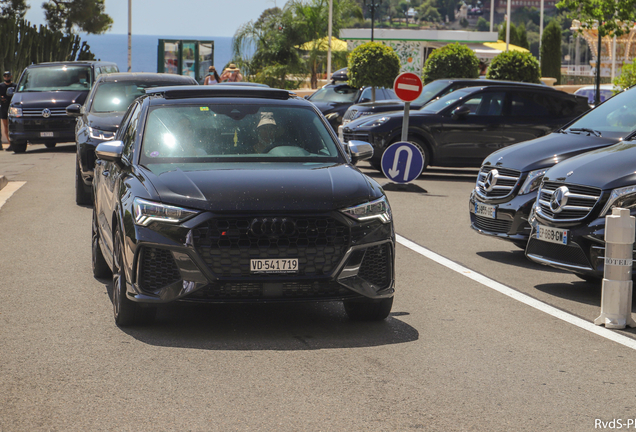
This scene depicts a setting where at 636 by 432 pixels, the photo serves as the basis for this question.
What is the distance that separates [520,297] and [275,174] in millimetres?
2578

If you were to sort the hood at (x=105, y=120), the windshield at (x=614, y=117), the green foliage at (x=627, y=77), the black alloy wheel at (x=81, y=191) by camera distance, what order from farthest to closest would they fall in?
the green foliage at (x=627, y=77) → the black alloy wheel at (x=81, y=191) → the hood at (x=105, y=120) → the windshield at (x=614, y=117)

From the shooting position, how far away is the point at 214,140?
22.6ft

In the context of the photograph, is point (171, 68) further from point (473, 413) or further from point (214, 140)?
point (473, 413)

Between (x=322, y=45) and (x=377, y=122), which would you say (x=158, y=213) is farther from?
(x=322, y=45)

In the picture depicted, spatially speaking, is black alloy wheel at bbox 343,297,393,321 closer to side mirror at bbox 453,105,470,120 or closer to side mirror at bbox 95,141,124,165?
side mirror at bbox 95,141,124,165

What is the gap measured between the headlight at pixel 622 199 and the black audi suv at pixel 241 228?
82.1 inches

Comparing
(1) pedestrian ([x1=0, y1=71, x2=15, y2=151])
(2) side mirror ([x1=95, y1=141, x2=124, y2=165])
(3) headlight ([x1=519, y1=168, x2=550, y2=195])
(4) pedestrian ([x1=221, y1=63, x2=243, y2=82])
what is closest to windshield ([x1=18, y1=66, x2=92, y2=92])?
(1) pedestrian ([x1=0, y1=71, x2=15, y2=151])

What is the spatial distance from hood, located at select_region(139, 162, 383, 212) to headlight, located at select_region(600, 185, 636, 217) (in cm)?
207

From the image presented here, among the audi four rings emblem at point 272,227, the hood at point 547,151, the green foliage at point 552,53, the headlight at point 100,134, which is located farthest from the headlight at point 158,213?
the green foliage at point 552,53

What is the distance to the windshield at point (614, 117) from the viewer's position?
31.3ft

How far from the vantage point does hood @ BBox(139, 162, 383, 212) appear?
5.86 meters

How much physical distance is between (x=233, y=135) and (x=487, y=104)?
477 inches

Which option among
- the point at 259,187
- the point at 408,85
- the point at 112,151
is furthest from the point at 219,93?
the point at 408,85

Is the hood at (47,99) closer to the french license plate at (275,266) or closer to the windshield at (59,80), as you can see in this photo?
the windshield at (59,80)
